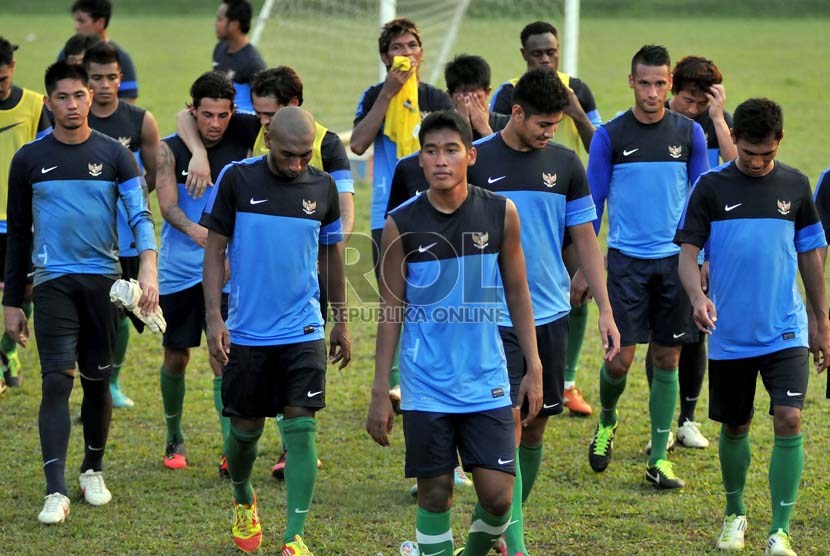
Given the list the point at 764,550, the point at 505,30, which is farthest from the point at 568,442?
the point at 505,30

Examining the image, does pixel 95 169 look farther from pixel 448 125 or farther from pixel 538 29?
pixel 538 29

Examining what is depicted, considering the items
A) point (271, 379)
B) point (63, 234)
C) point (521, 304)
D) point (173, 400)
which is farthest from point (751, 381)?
point (63, 234)

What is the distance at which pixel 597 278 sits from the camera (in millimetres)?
6570

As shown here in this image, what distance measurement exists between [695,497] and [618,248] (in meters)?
1.56

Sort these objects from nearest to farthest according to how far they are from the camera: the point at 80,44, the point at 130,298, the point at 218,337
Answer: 1. the point at 218,337
2. the point at 130,298
3. the point at 80,44

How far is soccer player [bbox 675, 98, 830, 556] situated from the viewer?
265 inches

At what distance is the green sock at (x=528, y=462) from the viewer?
707 centimetres

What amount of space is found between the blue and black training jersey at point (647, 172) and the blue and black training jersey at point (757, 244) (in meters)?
1.08

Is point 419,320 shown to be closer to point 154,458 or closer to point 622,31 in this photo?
point 154,458

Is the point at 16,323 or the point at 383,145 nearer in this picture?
the point at 16,323

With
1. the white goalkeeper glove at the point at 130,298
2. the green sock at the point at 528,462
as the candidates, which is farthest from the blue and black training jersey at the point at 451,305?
the white goalkeeper glove at the point at 130,298

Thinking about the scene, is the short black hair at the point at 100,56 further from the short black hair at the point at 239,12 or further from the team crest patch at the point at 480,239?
the short black hair at the point at 239,12

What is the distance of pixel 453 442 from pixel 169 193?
2.93 meters

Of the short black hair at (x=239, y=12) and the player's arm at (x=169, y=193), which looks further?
the short black hair at (x=239, y=12)
